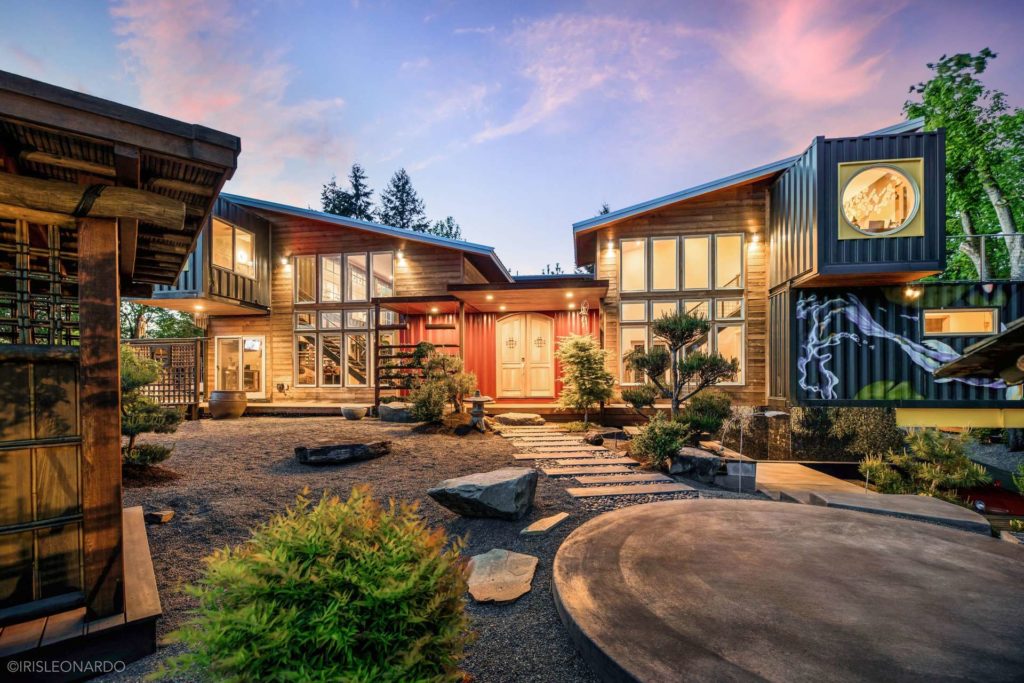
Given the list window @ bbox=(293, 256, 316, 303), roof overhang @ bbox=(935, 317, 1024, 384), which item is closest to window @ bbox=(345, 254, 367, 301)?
window @ bbox=(293, 256, 316, 303)

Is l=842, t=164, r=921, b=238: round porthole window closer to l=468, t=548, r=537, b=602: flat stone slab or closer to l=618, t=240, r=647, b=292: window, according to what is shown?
l=618, t=240, r=647, b=292: window

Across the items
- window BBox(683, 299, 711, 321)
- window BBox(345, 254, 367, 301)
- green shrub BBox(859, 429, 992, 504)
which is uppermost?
window BBox(345, 254, 367, 301)

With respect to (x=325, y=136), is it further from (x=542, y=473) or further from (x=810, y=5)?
(x=542, y=473)

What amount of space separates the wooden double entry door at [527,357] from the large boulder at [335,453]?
5863 millimetres

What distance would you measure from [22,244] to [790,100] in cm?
2083

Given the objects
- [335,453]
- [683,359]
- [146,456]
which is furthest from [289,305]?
[683,359]

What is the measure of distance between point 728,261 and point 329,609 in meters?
11.9

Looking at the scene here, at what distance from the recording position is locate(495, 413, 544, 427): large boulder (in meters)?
8.88

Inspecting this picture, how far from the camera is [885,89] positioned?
49.8ft

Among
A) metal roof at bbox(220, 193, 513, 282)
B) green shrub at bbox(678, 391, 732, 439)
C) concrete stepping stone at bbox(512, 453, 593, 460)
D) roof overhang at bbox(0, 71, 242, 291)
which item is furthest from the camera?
metal roof at bbox(220, 193, 513, 282)

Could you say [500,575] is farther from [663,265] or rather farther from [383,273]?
[383,273]

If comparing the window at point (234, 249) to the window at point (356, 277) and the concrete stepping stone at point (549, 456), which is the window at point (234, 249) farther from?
the concrete stepping stone at point (549, 456)

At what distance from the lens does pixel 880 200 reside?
8086 millimetres

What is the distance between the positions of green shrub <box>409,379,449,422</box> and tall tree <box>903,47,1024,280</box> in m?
14.9
